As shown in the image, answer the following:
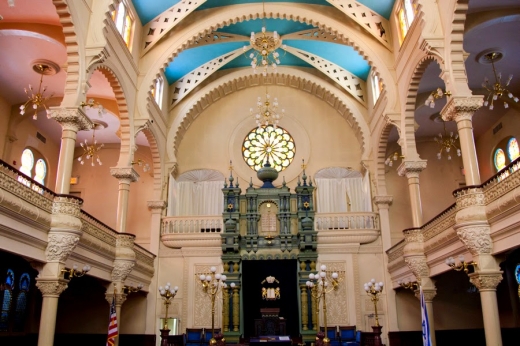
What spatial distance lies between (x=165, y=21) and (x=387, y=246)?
1265 centimetres

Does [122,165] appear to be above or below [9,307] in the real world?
above

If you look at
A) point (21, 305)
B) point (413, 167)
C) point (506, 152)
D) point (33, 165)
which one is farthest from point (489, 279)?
point (33, 165)

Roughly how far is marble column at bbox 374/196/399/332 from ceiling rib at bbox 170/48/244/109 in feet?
29.6

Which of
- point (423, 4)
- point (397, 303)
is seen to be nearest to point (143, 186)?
point (397, 303)

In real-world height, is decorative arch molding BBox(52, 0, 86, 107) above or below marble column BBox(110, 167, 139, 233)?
above

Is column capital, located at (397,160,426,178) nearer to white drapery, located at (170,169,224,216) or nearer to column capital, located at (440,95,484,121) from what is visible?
column capital, located at (440,95,484,121)

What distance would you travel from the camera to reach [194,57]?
2142 cm

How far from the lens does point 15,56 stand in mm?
15688

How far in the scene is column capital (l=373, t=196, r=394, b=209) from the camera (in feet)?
66.9

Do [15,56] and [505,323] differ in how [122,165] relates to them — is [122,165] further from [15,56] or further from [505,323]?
[505,323]

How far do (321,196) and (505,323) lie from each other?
28.4ft

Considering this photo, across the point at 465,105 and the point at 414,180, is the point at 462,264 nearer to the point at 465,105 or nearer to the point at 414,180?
the point at 465,105

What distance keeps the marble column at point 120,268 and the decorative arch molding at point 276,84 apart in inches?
250

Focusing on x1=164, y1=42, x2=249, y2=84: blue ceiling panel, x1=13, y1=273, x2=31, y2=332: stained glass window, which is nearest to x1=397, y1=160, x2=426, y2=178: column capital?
x1=164, y1=42, x2=249, y2=84: blue ceiling panel
